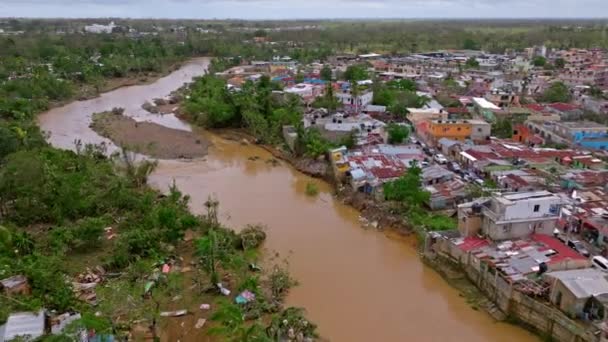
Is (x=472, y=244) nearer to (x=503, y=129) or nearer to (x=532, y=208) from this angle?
(x=532, y=208)

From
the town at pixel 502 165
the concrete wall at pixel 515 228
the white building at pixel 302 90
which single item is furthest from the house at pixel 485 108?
the concrete wall at pixel 515 228

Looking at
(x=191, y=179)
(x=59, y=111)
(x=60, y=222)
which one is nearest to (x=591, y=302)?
(x=60, y=222)

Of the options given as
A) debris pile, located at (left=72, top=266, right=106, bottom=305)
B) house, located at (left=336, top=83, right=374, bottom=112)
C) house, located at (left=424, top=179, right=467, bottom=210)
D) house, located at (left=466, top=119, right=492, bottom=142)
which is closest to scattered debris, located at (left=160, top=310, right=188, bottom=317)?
debris pile, located at (left=72, top=266, right=106, bottom=305)

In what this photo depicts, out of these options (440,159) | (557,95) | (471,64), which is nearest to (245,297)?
(440,159)

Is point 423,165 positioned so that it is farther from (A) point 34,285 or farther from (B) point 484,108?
(A) point 34,285

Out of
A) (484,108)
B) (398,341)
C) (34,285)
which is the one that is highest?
(484,108)

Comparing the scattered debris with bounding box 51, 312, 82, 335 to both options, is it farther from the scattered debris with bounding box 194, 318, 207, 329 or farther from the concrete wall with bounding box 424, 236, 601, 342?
the concrete wall with bounding box 424, 236, 601, 342
